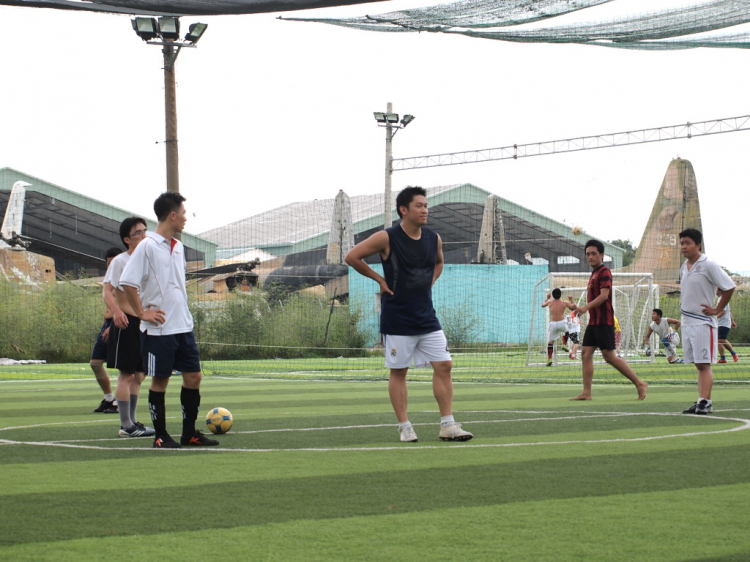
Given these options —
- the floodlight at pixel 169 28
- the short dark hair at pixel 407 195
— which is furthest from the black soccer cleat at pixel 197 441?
the floodlight at pixel 169 28

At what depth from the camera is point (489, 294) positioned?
4341 centimetres

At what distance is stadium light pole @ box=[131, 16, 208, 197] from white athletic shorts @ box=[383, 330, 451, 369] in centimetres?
1256

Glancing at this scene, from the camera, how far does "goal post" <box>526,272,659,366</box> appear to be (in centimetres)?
2691

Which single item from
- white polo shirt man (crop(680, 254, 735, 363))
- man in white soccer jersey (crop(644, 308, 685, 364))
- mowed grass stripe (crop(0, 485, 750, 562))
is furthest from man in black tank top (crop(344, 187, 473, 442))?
man in white soccer jersey (crop(644, 308, 685, 364))

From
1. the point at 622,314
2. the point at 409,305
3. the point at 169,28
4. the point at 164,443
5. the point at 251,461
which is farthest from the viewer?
the point at 622,314

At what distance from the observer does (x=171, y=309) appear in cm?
761

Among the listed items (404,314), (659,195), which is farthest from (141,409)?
(659,195)

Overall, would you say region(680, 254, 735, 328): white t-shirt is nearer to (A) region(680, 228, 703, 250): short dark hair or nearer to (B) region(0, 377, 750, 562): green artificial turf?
(A) region(680, 228, 703, 250): short dark hair

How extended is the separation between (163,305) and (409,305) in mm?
1994

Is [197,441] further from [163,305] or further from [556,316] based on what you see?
[556,316]

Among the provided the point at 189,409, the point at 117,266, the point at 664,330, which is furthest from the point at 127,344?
the point at 664,330

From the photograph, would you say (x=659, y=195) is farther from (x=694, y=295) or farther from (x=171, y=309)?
(x=171, y=309)

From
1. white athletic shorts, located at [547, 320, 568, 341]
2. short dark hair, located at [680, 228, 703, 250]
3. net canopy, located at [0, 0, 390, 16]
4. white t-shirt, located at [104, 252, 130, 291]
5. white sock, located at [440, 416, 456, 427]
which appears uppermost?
net canopy, located at [0, 0, 390, 16]

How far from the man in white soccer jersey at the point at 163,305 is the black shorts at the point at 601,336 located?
20.6 ft
